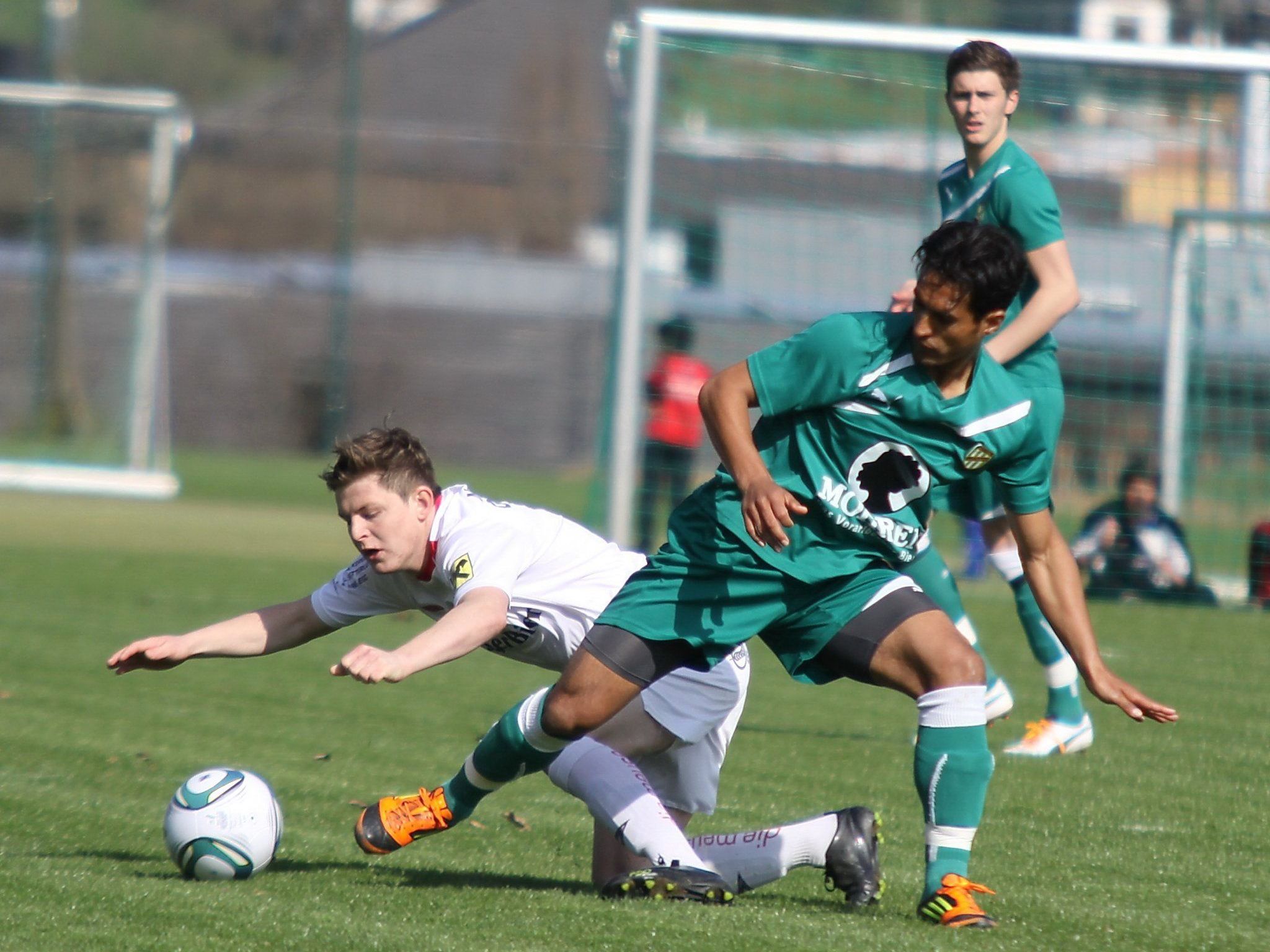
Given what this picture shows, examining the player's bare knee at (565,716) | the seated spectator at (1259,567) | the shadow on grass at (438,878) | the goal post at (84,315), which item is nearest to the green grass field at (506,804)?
the shadow on grass at (438,878)

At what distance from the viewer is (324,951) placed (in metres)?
3.13

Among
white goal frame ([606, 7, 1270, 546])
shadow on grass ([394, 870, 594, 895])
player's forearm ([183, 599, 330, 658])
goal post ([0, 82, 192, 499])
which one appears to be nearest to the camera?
shadow on grass ([394, 870, 594, 895])

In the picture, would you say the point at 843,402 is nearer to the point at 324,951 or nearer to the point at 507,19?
the point at 324,951

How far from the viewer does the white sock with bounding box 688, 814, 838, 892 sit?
3.67m

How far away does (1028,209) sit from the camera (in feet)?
16.7

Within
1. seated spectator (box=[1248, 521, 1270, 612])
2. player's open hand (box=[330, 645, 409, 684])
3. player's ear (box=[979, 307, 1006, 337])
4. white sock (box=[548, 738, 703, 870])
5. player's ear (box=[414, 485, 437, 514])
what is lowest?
seated spectator (box=[1248, 521, 1270, 612])

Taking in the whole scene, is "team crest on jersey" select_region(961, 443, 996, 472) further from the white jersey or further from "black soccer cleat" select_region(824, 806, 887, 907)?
the white jersey

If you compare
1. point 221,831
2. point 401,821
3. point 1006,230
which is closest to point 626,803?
point 401,821

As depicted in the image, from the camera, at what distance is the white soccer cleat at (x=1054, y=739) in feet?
18.1

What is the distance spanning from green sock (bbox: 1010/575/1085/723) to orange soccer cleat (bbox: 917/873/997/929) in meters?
2.10

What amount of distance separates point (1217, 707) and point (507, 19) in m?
39.0

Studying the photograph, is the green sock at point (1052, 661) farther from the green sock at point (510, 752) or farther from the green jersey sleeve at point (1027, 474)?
the green sock at point (510, 752)

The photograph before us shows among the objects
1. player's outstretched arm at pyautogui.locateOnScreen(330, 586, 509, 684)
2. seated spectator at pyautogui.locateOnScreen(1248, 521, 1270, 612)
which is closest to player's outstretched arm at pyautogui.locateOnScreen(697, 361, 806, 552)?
player's outstretched arm at pyautogui.locateOnScreen(330, 586, 509, 684)

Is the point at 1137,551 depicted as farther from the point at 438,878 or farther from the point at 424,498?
the point at 424,498
